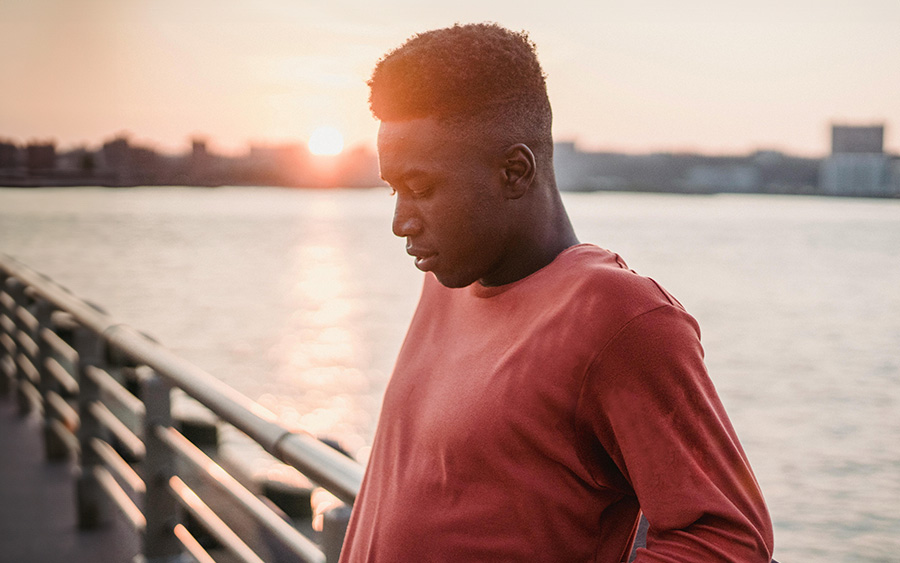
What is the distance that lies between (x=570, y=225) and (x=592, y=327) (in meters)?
0.26

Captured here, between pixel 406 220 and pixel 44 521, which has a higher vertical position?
pixel 406 220

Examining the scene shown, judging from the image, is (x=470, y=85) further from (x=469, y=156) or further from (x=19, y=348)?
(x=19, y=348)

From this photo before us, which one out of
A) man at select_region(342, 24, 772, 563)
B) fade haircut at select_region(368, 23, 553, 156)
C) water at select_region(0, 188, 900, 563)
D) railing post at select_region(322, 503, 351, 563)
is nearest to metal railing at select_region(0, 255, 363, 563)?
railing post at select_region(322, 503, 351, 563)

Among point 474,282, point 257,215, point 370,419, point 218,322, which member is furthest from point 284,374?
point 257,215

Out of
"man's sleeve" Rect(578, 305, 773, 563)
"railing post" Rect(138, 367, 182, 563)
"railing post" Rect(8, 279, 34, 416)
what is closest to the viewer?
"man's sleeve" Rect(578, 305, 773, 563)

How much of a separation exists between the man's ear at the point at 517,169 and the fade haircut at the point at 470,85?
0.02m

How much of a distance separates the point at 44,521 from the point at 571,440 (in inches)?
154

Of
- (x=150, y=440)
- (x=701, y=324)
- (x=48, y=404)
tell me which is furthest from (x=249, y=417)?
(x=701, y=324)

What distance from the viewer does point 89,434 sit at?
13.0 ft

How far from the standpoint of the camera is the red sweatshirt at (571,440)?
88 cm

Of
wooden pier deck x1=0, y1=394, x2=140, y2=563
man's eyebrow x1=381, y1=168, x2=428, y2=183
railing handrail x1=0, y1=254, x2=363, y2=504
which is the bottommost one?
wooden pier deck x1=0, y1=394, x2=140, y2=563

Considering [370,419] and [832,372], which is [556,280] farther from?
[832,372]

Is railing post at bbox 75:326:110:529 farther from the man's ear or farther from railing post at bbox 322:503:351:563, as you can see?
the man's ear

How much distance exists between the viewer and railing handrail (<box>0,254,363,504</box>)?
1641 millimetres
